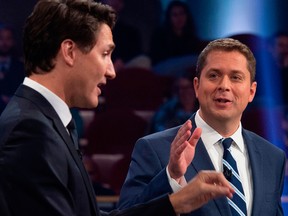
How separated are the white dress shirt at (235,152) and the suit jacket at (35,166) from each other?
0.74 metres

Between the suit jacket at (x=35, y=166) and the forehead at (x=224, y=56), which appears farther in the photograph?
the forehead at (x=224, y=56)

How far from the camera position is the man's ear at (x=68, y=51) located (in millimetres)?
1456

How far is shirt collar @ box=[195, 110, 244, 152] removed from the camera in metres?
2.10

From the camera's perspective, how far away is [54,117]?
1.42 m

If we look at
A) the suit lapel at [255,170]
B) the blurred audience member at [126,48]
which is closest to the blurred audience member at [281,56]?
the blurred audience member at [126,48]

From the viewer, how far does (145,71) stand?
4.35 meters

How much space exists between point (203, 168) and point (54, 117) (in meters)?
0.71

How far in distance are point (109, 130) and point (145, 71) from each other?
0.42 metres

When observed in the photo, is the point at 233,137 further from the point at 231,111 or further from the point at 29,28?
the point at 29,28

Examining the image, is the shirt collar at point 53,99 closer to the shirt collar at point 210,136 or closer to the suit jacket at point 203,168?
the suit jacket at point 203,168

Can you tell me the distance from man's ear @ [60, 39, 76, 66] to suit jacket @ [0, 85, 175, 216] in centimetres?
11

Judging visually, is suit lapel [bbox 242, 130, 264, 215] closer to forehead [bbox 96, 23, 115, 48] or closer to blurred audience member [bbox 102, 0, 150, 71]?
forehead [bbox 96, 23, 115, 48]

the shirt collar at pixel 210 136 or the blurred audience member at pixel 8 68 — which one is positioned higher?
the shirt collar at pixel 210 136

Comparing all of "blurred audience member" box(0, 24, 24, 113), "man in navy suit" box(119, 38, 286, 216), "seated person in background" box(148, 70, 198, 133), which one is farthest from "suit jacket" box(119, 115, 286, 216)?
"blurred audience member" box(0, 24, 24, 113)
